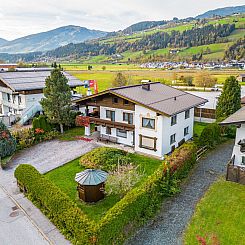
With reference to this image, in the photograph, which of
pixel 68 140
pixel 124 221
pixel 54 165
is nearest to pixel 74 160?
pixel 54 165

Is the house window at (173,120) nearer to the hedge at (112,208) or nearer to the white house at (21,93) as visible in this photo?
the hedge at (112,208)

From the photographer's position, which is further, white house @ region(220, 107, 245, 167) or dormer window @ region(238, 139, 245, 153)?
dormer window @ region(238, 139, 245, 153)

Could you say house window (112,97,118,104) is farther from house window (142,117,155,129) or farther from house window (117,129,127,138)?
house window (142,117,155,129)

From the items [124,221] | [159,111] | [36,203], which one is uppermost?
[159,111]

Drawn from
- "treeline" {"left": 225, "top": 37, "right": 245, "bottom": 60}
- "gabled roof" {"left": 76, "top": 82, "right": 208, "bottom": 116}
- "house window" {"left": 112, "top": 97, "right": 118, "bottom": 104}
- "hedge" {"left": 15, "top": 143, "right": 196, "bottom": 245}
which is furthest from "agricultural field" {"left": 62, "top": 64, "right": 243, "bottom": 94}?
"hedge" {"left": 15, "top": 143, "right": 196, "bottom": 245}

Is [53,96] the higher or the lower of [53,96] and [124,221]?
the higher

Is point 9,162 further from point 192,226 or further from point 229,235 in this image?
point 229,235

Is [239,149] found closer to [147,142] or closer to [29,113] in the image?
[147,142]
